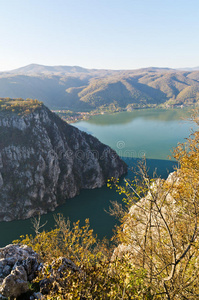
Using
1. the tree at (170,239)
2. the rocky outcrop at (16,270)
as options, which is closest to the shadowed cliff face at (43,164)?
the rocky outcrop at (16,270)

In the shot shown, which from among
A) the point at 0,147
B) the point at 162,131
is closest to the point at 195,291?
the point at 0,147

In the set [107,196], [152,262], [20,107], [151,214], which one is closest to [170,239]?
[152,262]

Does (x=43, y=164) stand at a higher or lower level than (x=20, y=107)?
lower

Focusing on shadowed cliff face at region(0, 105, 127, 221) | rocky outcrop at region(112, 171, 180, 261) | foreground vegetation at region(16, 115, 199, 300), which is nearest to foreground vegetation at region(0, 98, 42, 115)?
shadowed cliff face at region(0, 105, 127, 221)

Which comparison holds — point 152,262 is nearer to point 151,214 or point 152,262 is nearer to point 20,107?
point 151,214

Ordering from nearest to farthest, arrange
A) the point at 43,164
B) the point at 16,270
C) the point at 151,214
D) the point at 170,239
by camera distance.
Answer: the point at 170,239
the point at 151,214
the point at 16,270
the point at 43,164

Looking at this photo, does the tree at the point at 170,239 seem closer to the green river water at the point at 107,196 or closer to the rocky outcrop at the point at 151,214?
the rocky outcrop at the point at 151,214

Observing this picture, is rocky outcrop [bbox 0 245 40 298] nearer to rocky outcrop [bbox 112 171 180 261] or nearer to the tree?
rocky outcrop [bbox 112 171 180 261]
